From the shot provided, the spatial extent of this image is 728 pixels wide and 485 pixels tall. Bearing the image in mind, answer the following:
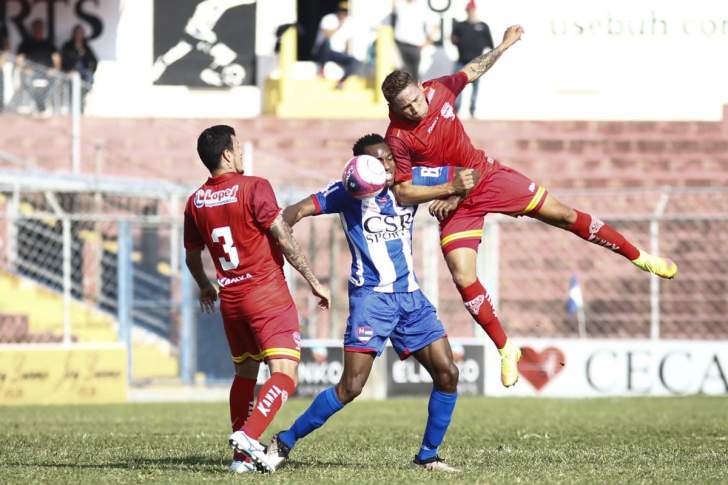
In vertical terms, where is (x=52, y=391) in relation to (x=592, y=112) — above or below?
below

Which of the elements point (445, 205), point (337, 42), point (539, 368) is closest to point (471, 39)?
point (337, 42)

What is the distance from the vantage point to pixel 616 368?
64.4 ft

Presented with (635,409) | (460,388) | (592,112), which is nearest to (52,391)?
(460,388)

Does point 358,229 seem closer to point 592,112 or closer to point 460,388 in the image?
point 460,388

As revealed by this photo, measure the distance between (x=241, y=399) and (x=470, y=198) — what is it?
2.23m

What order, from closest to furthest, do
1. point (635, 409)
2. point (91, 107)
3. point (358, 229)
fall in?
point (358, 229)
point (635, 409)
point (91, 107)

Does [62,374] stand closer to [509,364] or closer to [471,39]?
[509,364]

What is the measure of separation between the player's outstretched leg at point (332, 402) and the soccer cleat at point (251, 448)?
1.34ft

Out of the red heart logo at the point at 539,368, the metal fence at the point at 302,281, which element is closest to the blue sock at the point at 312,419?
the metal fence at the point at 302,281

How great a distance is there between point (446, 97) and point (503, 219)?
31.1 ft

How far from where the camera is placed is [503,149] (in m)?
25.9

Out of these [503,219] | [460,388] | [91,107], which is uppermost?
[91,107]

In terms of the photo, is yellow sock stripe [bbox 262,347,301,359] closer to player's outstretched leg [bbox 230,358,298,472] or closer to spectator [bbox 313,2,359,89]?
player's outstretched leg [bbox 230,358,298,472]

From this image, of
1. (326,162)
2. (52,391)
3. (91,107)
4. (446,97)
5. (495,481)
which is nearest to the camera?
(495,481)
